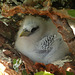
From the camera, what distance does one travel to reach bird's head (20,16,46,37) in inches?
64.1

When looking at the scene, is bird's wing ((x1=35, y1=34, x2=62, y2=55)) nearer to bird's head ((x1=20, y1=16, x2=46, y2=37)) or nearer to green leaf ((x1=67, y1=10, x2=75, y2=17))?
bird's head ((x1=20, y1=16, x2=46, y2=37))

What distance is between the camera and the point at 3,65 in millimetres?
1291

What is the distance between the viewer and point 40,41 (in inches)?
67.5

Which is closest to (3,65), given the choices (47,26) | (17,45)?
(17,45)

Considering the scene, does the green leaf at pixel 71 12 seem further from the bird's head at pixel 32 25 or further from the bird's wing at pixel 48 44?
the bird's head at pixel 32 25

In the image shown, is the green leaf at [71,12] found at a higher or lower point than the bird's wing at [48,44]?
higher

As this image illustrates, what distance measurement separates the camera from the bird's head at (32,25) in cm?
163

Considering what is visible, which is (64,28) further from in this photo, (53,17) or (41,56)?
(41,56)

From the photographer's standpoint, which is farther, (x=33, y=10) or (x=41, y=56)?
(x=41, y=56)

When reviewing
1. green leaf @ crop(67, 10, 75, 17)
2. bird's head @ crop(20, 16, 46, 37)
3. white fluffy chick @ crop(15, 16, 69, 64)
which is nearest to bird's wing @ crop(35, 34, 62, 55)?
white fluffy chick @ crop(15, 16, 69, 64)

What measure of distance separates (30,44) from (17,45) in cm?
20

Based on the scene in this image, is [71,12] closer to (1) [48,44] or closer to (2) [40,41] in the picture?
(1) [48,44]

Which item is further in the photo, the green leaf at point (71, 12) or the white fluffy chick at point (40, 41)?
the white fluffy chick at point (40, 41)

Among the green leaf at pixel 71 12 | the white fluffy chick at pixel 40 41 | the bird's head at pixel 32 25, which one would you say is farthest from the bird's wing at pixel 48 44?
the green leaf at pixel 71 12
